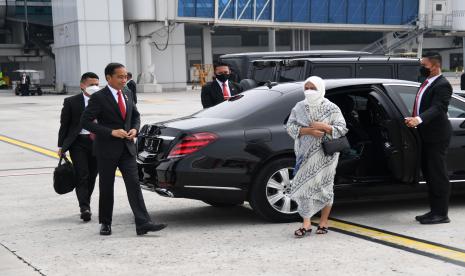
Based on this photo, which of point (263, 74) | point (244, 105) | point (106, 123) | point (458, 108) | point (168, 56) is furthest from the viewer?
point (168, 56)

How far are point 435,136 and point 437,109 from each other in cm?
28

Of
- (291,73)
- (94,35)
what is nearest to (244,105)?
(291,73)

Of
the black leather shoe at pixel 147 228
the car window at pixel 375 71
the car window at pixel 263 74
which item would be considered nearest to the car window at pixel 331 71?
the car window at pixel 375 71

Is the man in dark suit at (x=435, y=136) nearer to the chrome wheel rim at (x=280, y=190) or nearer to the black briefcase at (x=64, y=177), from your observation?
the chrome wheel rim at (x=280, y=190)

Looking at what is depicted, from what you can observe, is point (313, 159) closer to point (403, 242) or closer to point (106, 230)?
point (403, 242)

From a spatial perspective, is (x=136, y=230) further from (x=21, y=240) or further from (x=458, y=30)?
(x=458, y=30)

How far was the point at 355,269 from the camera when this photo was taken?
5.65 m

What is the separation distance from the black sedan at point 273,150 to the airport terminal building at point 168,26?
34.8 meters

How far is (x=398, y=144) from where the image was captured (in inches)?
295

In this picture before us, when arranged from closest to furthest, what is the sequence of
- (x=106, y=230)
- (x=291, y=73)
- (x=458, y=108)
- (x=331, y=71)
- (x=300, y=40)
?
(x=106, y=230) < (x=458, y=108) < (x=331, y=71) < (x=291, y=73) < (x=300, y=40)

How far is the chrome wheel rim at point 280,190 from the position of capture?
7406mm

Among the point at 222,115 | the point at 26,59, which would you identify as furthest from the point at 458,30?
the point at 222,115

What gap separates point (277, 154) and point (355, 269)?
6.60ft

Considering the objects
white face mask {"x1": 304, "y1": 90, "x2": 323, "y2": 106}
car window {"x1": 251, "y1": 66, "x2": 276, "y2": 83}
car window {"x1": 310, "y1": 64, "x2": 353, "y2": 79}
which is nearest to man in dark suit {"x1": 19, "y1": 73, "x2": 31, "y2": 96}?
car window {"x1": 251, "y1": 66, "x2": 276, "y2": 83}
